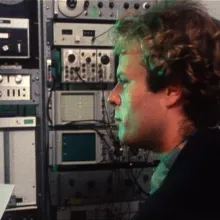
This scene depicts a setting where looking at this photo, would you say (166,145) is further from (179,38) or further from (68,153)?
(68,153)

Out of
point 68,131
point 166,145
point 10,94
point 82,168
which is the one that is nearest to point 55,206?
point 82,168

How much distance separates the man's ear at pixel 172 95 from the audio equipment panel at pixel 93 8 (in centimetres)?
161

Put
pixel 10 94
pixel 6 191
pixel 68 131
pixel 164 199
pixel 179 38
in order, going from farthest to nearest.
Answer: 1. pixel 68 131
2. pixel 10 94
3. pixel 6 191
4. pixel 179 38
5. pixel 164 199

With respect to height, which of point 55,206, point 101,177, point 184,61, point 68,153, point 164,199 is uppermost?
point 184,61

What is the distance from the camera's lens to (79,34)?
242 cm

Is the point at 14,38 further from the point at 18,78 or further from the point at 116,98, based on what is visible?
the point at 116,98

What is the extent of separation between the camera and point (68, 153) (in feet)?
8.02

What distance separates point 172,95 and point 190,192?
0.25 metres

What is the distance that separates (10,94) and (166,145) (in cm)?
159

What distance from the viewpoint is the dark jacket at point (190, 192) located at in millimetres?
641

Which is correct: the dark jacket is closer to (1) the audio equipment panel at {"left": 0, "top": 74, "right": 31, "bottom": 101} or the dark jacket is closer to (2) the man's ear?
(2) the man's ear

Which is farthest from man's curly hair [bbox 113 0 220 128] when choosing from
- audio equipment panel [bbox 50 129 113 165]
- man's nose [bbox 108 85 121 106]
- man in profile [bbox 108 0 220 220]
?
audio equipment panel [bbox 50 129 113 165]

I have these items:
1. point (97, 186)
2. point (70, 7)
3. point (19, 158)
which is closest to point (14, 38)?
point (70, 7)

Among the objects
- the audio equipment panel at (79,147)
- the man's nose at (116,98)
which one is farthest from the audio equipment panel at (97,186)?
the man's nose at (116,98)
